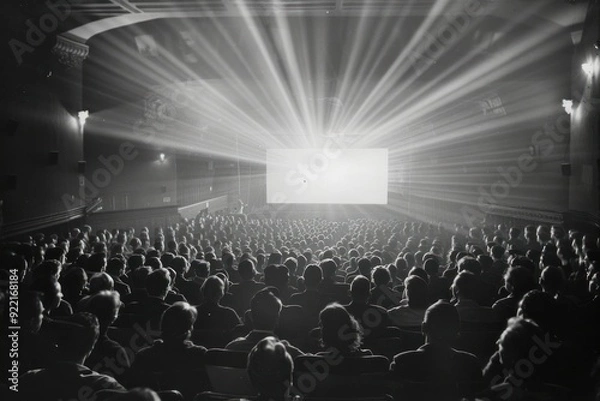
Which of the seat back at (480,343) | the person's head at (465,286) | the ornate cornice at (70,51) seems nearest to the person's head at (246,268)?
the person's head at (465,286)

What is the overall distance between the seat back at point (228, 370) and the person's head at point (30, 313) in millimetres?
1305

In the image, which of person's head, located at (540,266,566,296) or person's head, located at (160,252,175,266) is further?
person's head, located at (160,252,175,266)

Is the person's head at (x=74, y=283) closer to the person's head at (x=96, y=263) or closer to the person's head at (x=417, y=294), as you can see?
the person's head at (x=96, y=263)

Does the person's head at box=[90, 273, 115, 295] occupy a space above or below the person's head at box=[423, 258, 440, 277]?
above

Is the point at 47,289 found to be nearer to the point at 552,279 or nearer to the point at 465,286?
the point at 465,286

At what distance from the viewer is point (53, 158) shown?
15797 mm

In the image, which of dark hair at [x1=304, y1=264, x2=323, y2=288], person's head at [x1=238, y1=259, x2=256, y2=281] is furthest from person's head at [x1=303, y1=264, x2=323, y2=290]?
person's head at [x1=238, y1=259, x2=256, y2=281]

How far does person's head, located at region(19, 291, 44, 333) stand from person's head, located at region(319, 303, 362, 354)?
2.16m

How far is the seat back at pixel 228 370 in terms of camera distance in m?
3.96

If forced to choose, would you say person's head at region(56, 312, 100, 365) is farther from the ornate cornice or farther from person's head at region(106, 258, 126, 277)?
the ornate cornice

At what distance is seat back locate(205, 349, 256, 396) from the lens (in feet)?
13.0

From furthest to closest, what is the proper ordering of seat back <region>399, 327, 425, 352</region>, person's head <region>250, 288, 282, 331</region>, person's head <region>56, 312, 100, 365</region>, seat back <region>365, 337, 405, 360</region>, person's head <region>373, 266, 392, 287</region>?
person's head <region>373, 266, 392, 287</region>, seat back <region>399, 327, 425, 352</region>, seat back <region>365, 337, 405, 360</region>, person's head <region>250, 288, 282, 331</region>, person's head <region>56, 312, 100, 365</region>

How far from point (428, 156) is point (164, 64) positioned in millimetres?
17239

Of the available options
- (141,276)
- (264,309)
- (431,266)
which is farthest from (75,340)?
(431,266)
